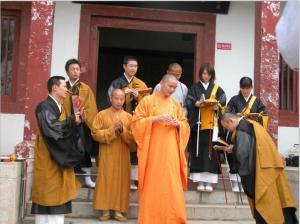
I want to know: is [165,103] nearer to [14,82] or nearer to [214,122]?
[214,122]

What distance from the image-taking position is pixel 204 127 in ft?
21.1

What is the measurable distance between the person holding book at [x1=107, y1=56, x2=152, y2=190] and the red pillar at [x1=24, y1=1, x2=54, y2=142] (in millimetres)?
1011

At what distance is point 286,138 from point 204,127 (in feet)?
9.64

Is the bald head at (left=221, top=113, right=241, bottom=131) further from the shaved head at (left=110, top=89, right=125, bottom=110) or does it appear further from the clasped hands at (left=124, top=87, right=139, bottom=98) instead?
the clasped hands at (left=124, top=87, right=139, bottom=98)

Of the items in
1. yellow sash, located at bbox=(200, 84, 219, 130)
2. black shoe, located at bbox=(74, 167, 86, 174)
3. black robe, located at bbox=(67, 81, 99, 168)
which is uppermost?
yellow sash, located at bbox=(200, 84, 219, 130)

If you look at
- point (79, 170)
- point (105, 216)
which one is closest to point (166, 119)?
point (105, 216)

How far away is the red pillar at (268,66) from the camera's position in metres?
6.57

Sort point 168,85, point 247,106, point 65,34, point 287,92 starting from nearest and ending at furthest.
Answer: point 168,85 → point 247,106 → point 65,34 → point 287,92

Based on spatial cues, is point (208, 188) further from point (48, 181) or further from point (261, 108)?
point (48, 181)

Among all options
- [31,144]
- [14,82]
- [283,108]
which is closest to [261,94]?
[283,108]

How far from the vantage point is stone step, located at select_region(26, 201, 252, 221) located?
19.4 ft

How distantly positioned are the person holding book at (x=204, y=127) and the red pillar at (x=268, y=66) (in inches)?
25.4

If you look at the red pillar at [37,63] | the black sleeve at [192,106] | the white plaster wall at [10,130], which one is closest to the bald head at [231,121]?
the black sleeve at [192,106]

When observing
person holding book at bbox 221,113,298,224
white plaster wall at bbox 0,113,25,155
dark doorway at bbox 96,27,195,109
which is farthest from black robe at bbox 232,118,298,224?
dark doorway at bbox 96,27,195,109
